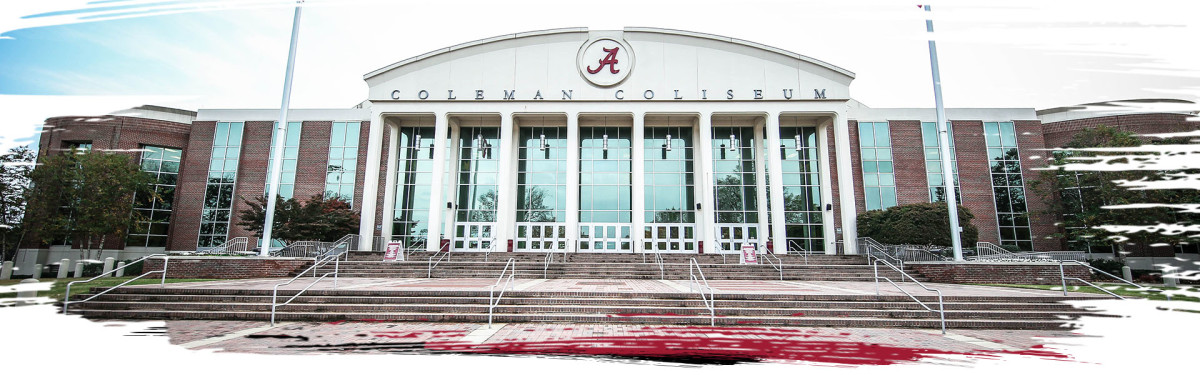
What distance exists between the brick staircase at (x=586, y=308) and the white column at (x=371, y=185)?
14881 millimetres

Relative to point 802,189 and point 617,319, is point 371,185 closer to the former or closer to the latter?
point 617,319

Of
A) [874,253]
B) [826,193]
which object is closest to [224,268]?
[874,253]

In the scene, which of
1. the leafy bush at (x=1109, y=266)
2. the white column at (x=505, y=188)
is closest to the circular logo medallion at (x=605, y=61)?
the white column at (x=505, y=188)

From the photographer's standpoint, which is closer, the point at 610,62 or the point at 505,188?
the point at 505,188

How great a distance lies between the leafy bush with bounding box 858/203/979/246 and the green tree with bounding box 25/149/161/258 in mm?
Answer: 36373

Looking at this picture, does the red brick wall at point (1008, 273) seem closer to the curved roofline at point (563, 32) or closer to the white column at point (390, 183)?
the curved roofline at point (563, 32)

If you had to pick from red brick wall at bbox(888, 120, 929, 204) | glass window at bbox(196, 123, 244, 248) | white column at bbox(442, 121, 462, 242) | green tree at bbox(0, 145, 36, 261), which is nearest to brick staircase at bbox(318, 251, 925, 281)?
white column at bbox(442, 121, 462, 242)

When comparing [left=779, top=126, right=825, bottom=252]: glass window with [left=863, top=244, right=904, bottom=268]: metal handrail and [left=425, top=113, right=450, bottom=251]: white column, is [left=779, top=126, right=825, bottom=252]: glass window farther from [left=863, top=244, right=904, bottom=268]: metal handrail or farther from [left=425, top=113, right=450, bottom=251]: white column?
[left=425, top=113, right=450, bottom=251]: white column

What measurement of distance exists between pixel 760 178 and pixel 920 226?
7855 mm

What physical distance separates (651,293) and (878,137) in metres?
23.7

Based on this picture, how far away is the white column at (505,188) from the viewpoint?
25.7 m

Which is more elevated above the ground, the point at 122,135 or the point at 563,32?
the point at 563,32

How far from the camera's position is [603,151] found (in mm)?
29484

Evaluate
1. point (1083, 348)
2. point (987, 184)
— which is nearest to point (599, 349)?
point (1083, 348)
